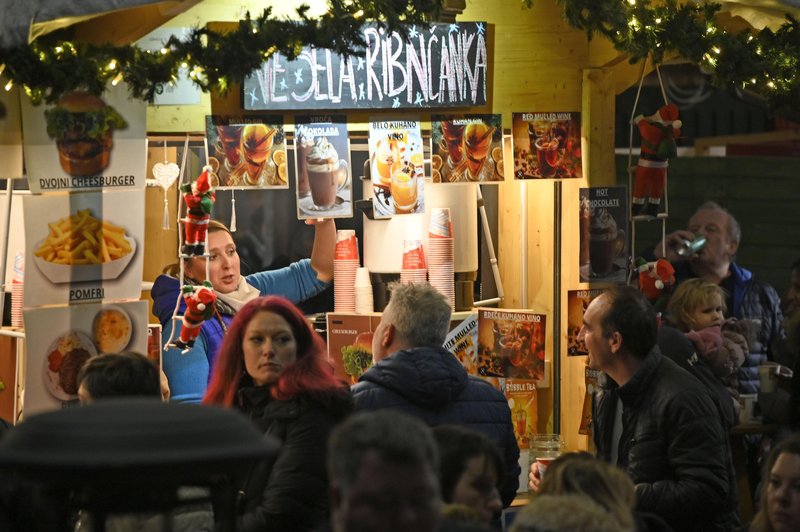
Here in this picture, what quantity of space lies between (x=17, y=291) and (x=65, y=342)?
77 cm

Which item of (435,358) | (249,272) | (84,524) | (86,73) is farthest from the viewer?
(249,272)

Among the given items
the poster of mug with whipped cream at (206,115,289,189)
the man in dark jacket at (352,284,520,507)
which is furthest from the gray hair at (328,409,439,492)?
the poster of mug with whipped cream at (206,115,289,189)

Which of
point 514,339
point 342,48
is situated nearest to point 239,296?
point 514,339

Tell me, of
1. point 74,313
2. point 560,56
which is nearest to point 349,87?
point 560,56

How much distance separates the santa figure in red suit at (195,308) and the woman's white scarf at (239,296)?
0.50 metres

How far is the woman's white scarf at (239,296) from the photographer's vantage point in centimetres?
658

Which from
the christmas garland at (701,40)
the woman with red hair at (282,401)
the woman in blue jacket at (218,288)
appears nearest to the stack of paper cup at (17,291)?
the woman in blue jacket at (218,288)

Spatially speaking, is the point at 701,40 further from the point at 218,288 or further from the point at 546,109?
the point at 218,288

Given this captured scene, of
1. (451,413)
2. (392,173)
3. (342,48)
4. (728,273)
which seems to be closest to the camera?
(451,413)

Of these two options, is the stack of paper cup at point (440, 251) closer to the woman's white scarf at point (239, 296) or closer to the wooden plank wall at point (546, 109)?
the wooden plank wall at point (546, 109)

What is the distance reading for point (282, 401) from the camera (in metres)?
4.55

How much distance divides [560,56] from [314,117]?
1.47m

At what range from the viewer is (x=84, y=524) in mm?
4246

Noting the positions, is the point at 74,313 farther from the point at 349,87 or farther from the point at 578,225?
the point at 578,225
